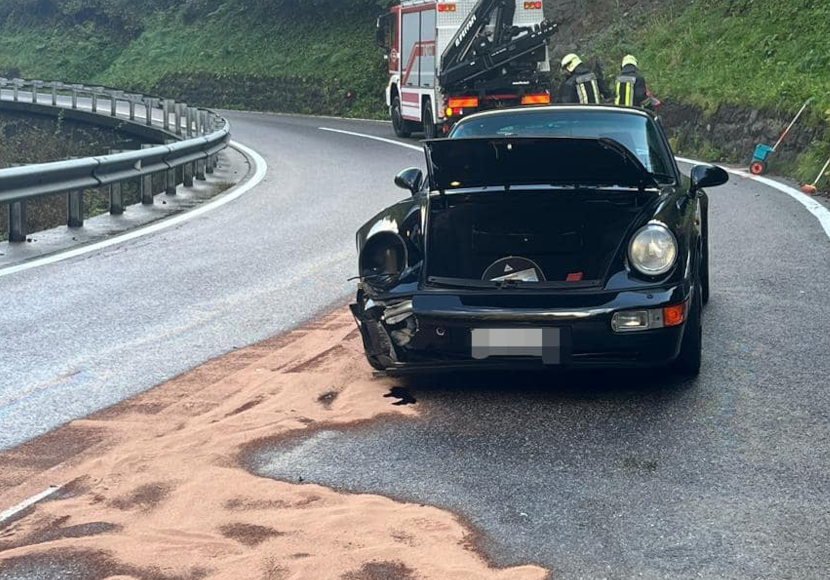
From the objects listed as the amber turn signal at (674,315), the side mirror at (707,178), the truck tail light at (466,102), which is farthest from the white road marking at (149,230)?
the truck tail light at (466,102)

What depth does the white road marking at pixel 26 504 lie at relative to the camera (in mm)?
4680

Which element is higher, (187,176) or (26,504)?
(26,504)

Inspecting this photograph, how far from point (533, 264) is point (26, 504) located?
8.88 feet

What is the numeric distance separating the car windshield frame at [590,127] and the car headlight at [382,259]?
3.60 feet

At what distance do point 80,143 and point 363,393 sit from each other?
33.9 m

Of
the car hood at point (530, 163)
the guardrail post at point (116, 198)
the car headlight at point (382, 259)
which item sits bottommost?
the guardrail post at point (116, 198)

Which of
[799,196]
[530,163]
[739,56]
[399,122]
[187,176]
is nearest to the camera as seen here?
[530,163]

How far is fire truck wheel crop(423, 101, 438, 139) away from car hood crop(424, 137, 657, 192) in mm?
20888

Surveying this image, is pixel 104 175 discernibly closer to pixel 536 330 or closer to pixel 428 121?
pixel 536 330

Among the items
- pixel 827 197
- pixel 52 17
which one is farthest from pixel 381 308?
pixel 52 17

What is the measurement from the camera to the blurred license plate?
19.7 feet

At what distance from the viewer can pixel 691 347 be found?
253 inches

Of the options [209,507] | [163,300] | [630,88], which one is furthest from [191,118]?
[209,507]

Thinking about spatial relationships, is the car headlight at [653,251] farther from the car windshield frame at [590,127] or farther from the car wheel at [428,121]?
the car wheel at [428,121]
